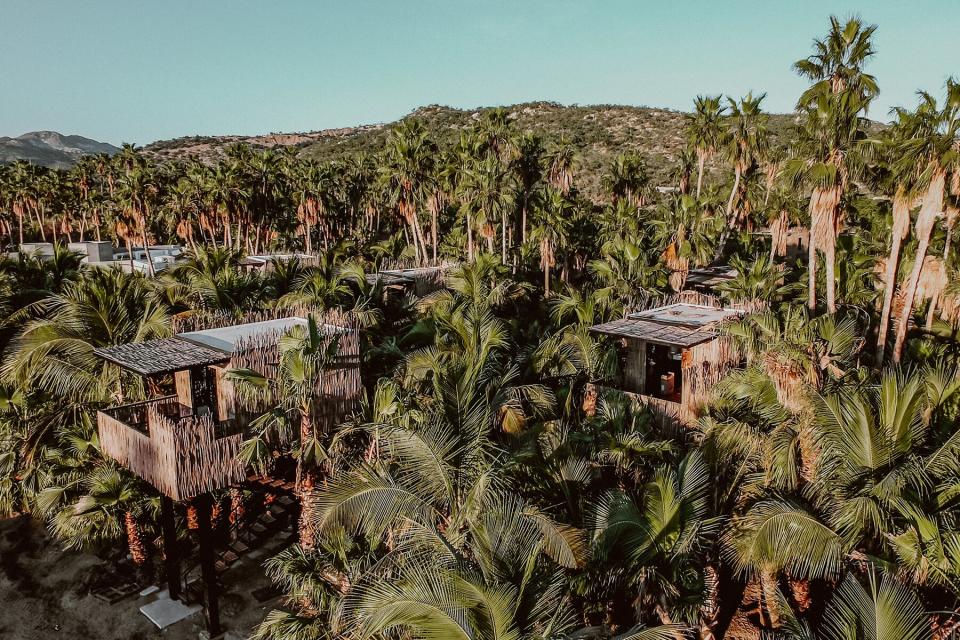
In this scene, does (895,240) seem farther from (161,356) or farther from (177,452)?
(161,356)

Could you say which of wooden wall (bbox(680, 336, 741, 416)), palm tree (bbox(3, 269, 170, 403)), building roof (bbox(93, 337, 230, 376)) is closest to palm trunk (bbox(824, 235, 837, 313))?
wooden wall (bbox(680, 336, 741, 416))

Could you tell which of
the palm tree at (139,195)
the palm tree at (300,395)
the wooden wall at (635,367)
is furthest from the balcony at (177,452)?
the palm tree at (139,195)

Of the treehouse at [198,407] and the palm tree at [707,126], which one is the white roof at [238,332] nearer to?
the treehouse at [198,407]

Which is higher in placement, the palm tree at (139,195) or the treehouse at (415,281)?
the palm tree at (139,195)

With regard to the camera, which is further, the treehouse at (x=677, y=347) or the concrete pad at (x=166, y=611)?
the treehouse at (x=677, y=347)

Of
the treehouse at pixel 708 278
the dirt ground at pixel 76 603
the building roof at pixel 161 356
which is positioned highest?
the building roof at pixel 161 356

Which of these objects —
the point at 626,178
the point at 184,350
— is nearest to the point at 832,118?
the point at 184,350

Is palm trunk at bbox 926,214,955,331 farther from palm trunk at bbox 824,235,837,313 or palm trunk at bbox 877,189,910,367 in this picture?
palm trunk at bbox 824,235,837,313
